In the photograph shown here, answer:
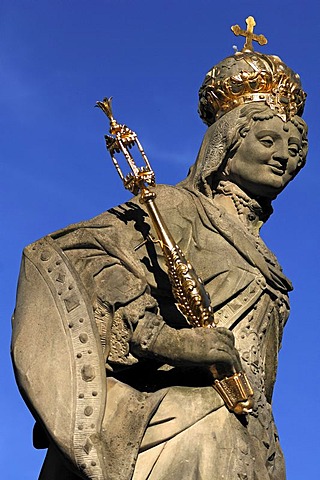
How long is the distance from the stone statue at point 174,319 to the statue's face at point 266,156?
1 centimetres

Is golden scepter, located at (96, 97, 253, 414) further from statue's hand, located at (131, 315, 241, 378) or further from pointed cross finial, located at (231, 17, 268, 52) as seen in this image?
pointed cross finial, located at (231, 17, 268, 52)

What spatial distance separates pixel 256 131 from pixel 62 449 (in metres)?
2.93

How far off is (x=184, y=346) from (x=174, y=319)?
513 millimetres

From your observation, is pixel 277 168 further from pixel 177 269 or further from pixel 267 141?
pixel 177 269

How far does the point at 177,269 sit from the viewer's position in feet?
31.9

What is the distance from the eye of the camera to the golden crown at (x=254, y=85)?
1066 centimetres

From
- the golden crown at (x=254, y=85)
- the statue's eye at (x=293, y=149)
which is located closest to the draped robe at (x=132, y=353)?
the statue's eye at (x=293, y=149)

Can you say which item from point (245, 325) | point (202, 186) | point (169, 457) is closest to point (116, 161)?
point (202, 186)

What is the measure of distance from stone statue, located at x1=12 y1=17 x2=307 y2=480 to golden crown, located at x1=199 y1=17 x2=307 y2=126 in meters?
0.01

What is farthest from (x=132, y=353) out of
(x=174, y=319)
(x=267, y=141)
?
(x=267, y=141)

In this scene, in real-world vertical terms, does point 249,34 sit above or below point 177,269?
above

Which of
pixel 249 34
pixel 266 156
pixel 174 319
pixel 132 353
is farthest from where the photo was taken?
pixel 249 34

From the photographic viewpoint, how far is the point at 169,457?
939 centimetres

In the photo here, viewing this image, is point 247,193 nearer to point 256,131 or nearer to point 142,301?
point 256,131
